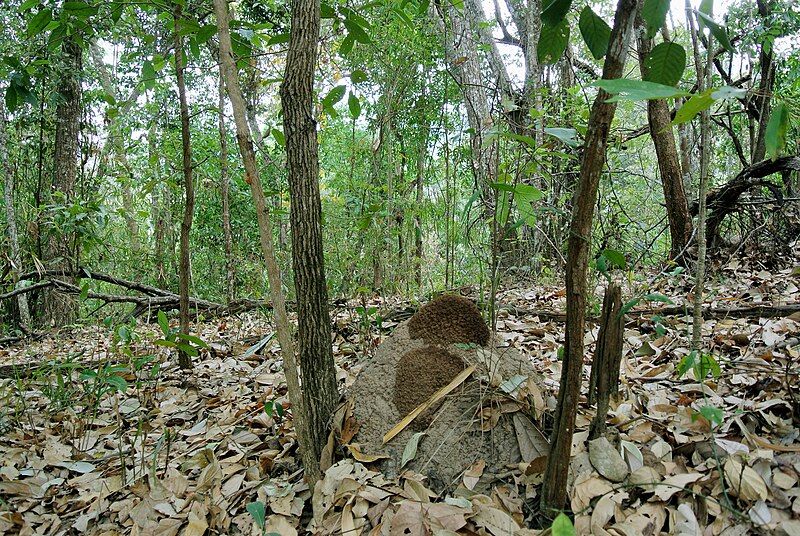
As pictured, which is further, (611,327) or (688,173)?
(688,173)

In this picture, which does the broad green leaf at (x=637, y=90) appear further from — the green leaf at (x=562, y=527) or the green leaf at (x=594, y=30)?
the green leaf at (x=562, y=527)

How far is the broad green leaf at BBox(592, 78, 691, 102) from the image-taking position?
2.25 feet

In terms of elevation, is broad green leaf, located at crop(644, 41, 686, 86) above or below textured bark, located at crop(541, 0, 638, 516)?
above

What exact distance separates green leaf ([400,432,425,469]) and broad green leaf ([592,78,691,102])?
1.43m

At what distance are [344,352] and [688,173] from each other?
10.7 ft

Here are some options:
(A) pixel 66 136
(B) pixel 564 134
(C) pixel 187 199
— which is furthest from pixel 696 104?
(A) pixel 66 136

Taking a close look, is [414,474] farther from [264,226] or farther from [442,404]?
[264,226]

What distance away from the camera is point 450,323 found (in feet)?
7.16

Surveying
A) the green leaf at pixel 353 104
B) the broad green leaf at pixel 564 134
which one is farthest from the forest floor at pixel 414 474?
the green leaf at pixel 353 104

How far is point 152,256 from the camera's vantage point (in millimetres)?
7664

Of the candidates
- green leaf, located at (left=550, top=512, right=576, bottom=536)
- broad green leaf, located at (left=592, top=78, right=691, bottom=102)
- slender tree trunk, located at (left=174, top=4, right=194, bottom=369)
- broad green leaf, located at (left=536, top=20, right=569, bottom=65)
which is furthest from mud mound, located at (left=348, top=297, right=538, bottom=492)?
slender tree trunk, located at (left=174, top=4, right=194, bottom=369)

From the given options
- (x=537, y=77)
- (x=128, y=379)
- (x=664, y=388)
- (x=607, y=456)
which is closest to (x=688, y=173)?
(x=537, y=77)

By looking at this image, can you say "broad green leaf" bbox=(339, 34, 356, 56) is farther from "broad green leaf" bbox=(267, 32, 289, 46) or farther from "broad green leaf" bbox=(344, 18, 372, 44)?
"broad green leaf" bbox=(267, 32, 289, 46)

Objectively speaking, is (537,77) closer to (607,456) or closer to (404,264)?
(404,264)
